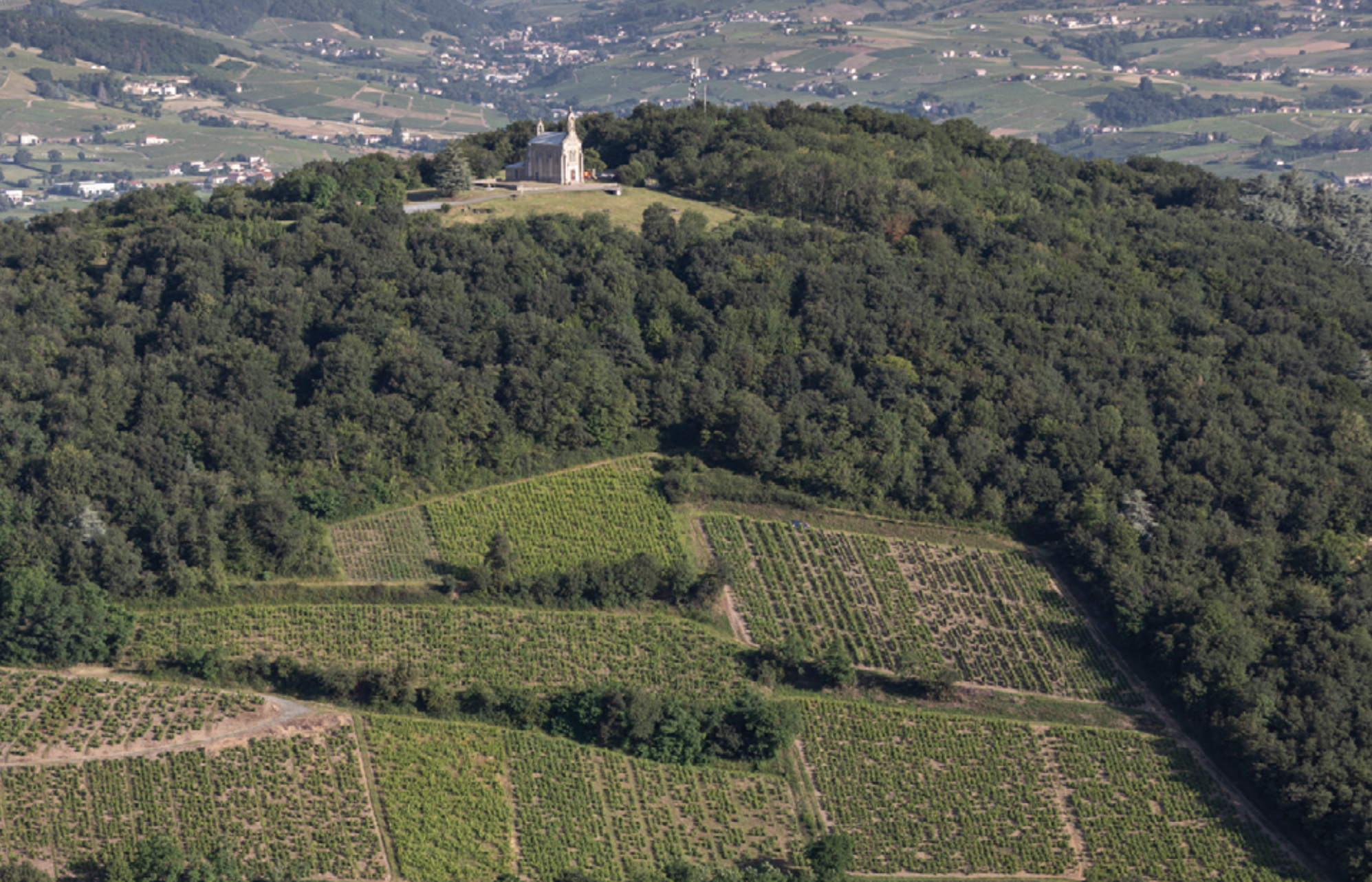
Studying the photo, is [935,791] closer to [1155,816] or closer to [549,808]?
[1155,816]

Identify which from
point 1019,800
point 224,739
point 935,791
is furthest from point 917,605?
point 224,739

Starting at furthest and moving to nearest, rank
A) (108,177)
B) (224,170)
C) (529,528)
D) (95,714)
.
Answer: (224,170)
(108,177)
(529,528)
(95,714)

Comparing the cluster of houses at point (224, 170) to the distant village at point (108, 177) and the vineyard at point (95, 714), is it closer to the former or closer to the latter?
the distant village at point (108, 177)

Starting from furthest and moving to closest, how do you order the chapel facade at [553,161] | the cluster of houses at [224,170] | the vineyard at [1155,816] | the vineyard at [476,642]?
the cluster of houses at [224,170] → the chapel facade at [553,161] → the vineyard at [476,642] → the vineyard at [1155,816]

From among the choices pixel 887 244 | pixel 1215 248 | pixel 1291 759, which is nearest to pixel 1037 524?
pixel 1291 759

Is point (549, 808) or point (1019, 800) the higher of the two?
point (549, 808)

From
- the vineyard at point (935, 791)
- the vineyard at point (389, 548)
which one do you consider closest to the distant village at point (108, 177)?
the vineyard at point (389, 548)
